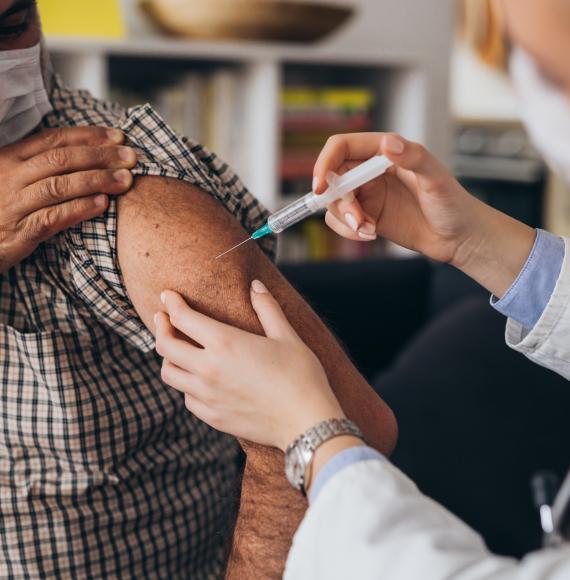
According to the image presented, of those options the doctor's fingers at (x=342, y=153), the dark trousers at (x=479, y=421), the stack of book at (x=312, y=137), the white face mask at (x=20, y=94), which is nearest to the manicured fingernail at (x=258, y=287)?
the doctor's fingers at (x=342, y=153)

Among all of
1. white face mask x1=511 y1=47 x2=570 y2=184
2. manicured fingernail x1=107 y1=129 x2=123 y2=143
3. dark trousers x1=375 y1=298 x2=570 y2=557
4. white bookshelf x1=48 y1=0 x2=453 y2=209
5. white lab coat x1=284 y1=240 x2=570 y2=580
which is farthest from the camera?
white bookshelf x1=48 y1=0 x2=453 y2=209

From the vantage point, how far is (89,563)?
1.09m

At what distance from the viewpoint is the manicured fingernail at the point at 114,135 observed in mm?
1058

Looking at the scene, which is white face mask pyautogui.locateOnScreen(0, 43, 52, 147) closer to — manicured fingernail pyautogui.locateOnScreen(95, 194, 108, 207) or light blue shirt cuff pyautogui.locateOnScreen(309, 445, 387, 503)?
manicured fingernail pyautogui.locateOnScreen(95, 194, 108, 207)

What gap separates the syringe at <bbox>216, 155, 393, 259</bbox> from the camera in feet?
3.12

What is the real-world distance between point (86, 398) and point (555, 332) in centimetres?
59

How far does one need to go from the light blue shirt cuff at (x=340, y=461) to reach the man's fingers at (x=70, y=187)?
17.3 inches

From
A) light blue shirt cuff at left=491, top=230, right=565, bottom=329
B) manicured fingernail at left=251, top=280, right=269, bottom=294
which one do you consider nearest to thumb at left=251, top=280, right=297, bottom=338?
manicured fingernail at left=251, top=280, right=269, bottom=294

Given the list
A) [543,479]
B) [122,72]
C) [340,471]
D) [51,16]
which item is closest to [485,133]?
[122,72]

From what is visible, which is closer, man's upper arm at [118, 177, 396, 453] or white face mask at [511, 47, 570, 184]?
white face mask at [511, 47, 570, 184]

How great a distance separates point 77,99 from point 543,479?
1.21 m

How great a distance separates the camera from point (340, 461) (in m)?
0.75

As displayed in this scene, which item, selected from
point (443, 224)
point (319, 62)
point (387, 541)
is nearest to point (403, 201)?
point (443, 224)

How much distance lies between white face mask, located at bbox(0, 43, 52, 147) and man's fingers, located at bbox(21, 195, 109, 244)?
12 centimetres
